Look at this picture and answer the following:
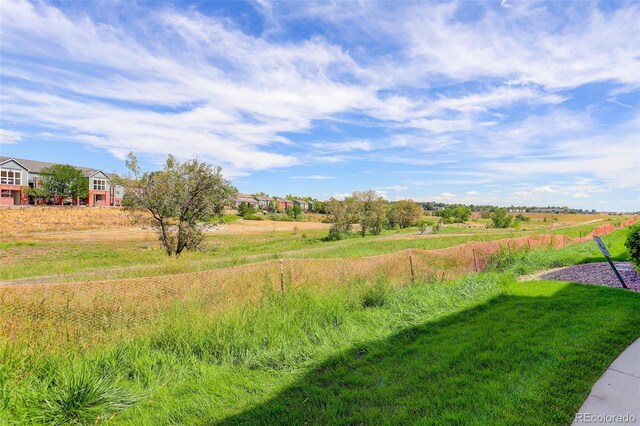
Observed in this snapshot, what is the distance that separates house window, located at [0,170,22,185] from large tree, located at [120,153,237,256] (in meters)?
67.1

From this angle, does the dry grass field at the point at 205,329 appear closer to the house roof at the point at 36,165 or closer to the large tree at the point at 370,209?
the large tree at the point at 370,209

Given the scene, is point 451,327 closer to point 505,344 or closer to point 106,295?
point 505,344

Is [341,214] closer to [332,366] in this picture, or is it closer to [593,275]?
[593,275]

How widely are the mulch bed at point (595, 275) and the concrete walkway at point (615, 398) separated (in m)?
6.24

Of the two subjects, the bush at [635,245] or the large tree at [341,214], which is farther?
the large tree at [341,214]

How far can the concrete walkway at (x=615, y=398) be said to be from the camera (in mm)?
3297

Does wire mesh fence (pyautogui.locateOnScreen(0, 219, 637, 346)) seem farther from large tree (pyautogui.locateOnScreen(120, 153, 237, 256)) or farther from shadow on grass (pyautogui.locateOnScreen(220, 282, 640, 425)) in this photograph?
large tree (pyautogui.locateOnScreen(120, 153, 237, 256))

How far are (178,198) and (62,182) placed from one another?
70.4m

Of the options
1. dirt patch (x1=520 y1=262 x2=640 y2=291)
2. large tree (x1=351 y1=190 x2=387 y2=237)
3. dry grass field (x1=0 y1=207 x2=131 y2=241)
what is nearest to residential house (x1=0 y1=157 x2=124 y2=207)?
dry grass field (x1=0 y1=207 x2=131 y2=241)

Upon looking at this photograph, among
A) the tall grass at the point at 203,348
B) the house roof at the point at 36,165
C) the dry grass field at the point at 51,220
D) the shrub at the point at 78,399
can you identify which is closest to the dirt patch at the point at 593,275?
the tall grass at the point at 203,348

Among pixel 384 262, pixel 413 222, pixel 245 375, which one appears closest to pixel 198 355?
pixel 245 375

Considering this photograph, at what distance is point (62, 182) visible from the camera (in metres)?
73.7

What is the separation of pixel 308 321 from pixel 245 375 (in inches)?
71.6

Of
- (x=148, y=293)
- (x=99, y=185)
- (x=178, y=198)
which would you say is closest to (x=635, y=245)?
(x=148, y=293)
